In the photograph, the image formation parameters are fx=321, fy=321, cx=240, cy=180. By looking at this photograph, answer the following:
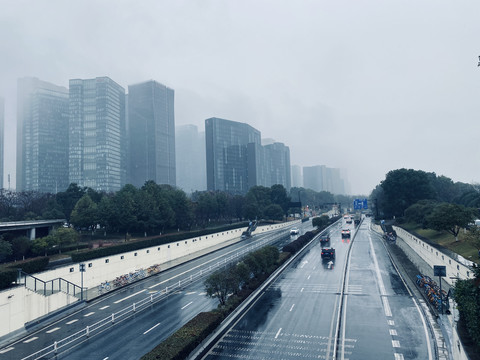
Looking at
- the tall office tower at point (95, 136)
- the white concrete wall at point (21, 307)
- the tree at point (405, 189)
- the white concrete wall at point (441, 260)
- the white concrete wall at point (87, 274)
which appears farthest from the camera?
the tall office tower at point (95, 136)

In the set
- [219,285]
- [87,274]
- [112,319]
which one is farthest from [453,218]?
[87,274]

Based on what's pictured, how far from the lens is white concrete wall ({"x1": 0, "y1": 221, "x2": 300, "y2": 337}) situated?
72.0 feet

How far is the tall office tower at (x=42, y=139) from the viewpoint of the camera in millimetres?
165125

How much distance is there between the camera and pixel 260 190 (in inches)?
4779

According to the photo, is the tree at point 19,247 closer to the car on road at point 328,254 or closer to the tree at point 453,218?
the car on road at point 328,254

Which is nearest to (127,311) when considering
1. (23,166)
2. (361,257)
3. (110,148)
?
Result: (361,257)

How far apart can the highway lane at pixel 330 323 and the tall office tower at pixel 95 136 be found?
462ft

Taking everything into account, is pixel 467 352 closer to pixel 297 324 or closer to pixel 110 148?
pixel 297 324

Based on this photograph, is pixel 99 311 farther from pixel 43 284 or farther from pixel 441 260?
pixel 441 260

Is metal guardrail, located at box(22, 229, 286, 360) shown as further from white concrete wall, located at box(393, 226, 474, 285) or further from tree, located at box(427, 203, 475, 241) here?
tree, located at box(427, 203, 475, 241)

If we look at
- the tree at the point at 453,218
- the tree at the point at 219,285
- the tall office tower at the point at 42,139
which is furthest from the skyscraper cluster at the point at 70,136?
the tree at the point at 219,285

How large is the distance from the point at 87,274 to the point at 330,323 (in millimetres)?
24272

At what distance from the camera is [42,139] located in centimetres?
16938

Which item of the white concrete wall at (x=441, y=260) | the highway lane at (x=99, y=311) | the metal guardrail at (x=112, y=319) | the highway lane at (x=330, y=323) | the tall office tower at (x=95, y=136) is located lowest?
the highway lane at (x=99, y=311)
